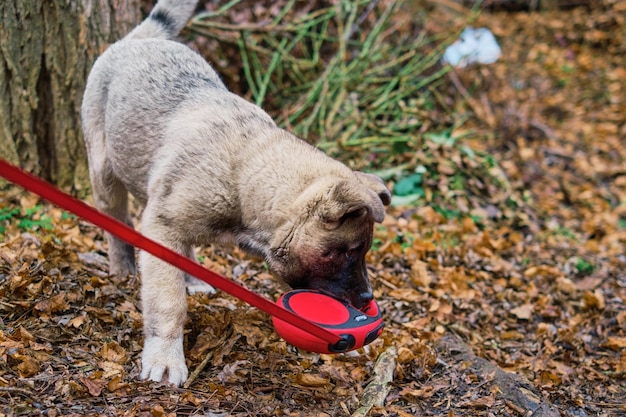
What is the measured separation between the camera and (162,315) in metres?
3.99

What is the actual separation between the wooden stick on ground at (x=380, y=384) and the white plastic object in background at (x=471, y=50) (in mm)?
6755

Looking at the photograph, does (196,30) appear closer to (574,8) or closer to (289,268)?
(289,268)

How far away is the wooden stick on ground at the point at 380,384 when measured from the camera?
12.9 feet

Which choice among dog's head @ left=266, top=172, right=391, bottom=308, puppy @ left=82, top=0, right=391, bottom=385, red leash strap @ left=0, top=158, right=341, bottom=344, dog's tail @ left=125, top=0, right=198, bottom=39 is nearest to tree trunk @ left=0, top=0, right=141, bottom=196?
dog's tail @ left=125, top=0, right=198, bottom=39

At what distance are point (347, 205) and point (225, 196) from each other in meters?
0.81

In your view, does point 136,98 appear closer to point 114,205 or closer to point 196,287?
point 114,205

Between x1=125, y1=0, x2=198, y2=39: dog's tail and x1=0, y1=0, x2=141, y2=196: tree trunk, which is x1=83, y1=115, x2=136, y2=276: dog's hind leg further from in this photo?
x1=0, y1=0, x2=141, y2=196: tree trunk

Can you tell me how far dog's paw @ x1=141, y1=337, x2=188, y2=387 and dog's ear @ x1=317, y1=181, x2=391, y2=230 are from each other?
115 cm

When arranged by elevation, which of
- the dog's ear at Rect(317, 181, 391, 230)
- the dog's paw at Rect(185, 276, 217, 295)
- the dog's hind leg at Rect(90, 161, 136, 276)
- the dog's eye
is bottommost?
the dog's paw at Rect(185, 276, 217, 295)

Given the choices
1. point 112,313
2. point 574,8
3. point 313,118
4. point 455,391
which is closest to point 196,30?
point 313,118

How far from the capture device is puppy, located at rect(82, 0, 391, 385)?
12.9 feet

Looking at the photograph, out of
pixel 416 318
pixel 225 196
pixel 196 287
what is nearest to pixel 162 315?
pixel 225 196

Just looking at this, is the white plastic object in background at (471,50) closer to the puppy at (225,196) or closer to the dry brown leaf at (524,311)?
the dry brown leaf at (524,311)

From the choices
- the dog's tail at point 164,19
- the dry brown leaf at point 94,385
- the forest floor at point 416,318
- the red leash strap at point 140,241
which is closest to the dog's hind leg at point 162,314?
the forest floor at point 416,318
